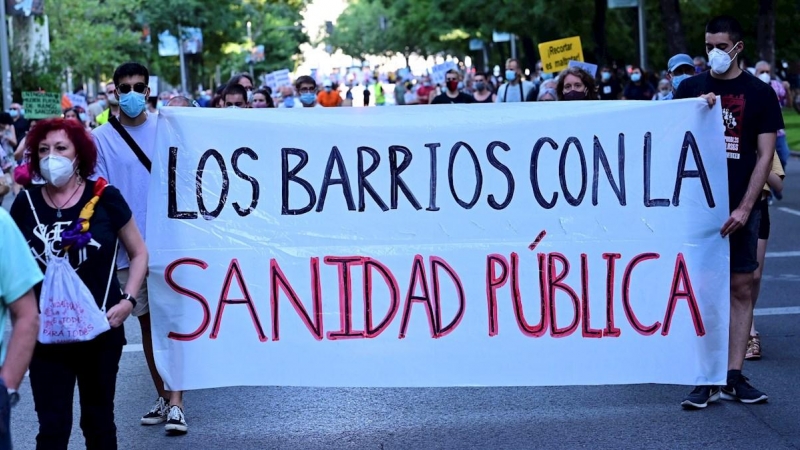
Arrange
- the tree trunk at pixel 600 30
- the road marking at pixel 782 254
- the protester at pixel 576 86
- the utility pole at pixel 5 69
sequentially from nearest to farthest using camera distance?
the protester at pixel 576 86 → the road marking at pixel 782 254 → the utility pole at pixel 5 69 → the tree trunk at pixel 600 30

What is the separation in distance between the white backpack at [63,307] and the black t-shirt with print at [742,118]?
10.8 ft

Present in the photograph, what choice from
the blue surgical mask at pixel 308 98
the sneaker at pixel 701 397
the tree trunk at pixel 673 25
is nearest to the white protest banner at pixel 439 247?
the sneaker at pixel 701 397

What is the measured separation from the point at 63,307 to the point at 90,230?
0.29m

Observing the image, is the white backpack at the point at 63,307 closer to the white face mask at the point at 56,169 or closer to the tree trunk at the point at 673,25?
the white face mask at the point at 56,169

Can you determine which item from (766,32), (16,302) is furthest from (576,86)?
(766,32)

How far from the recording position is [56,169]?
4.78 m

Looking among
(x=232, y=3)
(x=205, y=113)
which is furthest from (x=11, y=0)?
(x=205, y=113)

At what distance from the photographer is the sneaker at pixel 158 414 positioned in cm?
688

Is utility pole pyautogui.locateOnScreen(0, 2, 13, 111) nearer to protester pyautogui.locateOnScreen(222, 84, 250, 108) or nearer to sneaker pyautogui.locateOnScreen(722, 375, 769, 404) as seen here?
protester pyautogui.locateOnScreen(222, 84, 250, 108)

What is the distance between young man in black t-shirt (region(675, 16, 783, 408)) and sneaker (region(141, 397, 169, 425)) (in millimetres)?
2543

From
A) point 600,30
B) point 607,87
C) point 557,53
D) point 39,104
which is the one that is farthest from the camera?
point 600,30

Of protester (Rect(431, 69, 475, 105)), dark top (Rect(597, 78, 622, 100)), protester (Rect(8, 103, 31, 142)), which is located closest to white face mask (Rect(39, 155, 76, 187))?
protester (Rect(431, 69, 475, 105))

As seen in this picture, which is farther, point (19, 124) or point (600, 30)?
point (600, 30)

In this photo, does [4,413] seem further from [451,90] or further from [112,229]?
[451,90]
